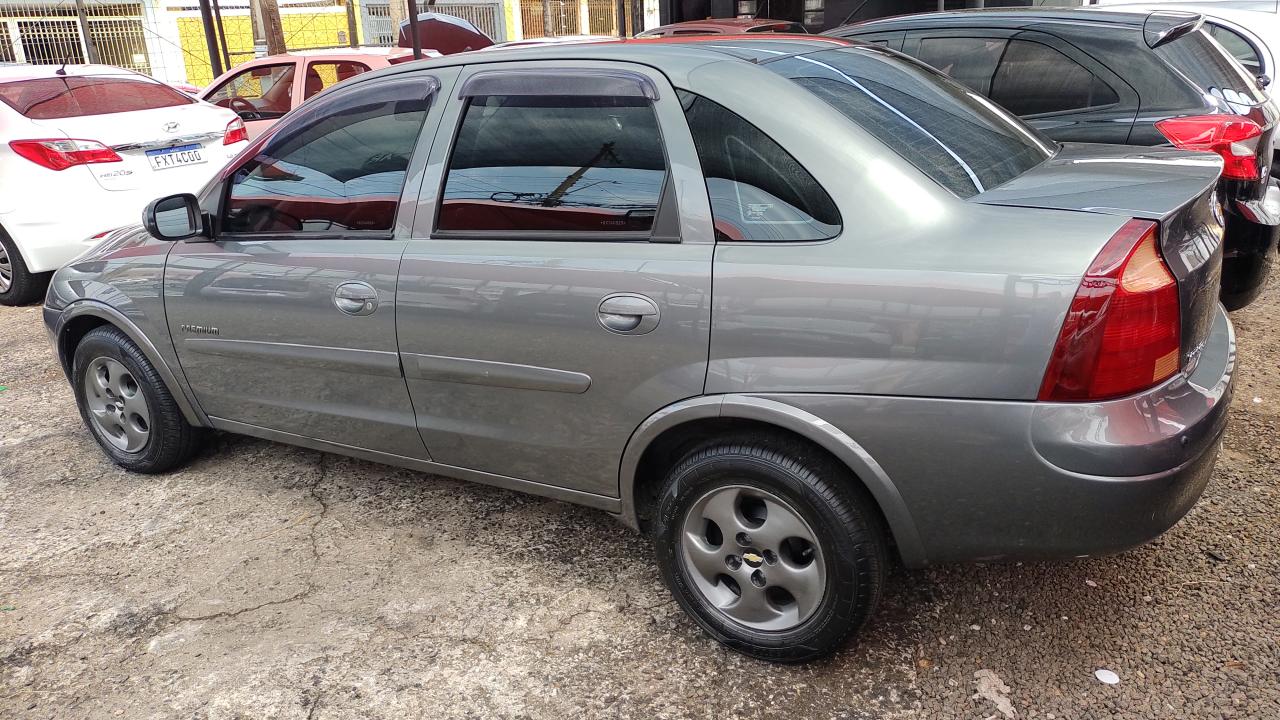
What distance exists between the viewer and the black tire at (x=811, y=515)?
7.45ft

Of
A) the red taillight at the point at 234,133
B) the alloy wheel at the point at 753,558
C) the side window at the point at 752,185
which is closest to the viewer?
the side window at the point at 752,185

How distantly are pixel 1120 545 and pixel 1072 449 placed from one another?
1.01 feet

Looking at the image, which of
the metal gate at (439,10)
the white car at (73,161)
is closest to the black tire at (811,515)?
the white car at (73,161)

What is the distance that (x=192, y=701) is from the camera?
2502 mm

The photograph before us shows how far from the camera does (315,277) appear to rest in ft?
9.92

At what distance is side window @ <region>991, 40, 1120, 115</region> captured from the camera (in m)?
4.58

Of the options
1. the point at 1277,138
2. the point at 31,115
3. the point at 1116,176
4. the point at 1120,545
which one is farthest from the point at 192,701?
the point at 1277,138

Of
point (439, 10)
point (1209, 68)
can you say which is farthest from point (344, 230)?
point (439, 10)

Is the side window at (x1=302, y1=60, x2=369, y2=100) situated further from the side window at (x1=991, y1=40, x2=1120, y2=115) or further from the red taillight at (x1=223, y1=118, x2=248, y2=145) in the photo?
the side window at (x1=991, y1=40, x2=1120, y2=115)

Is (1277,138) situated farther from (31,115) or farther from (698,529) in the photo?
(31,115)

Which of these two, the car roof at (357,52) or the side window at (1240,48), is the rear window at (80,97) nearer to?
the car roof at (357,52)

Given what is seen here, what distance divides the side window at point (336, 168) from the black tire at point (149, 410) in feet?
2.52

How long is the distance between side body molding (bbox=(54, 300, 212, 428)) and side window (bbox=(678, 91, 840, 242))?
2330 millimetres

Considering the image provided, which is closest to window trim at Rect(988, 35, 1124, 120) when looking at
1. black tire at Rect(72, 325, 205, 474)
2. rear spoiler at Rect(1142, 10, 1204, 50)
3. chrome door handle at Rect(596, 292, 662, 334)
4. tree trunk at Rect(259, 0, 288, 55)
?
rear spoiler at Rect(1142, 10, 1204, 50)
